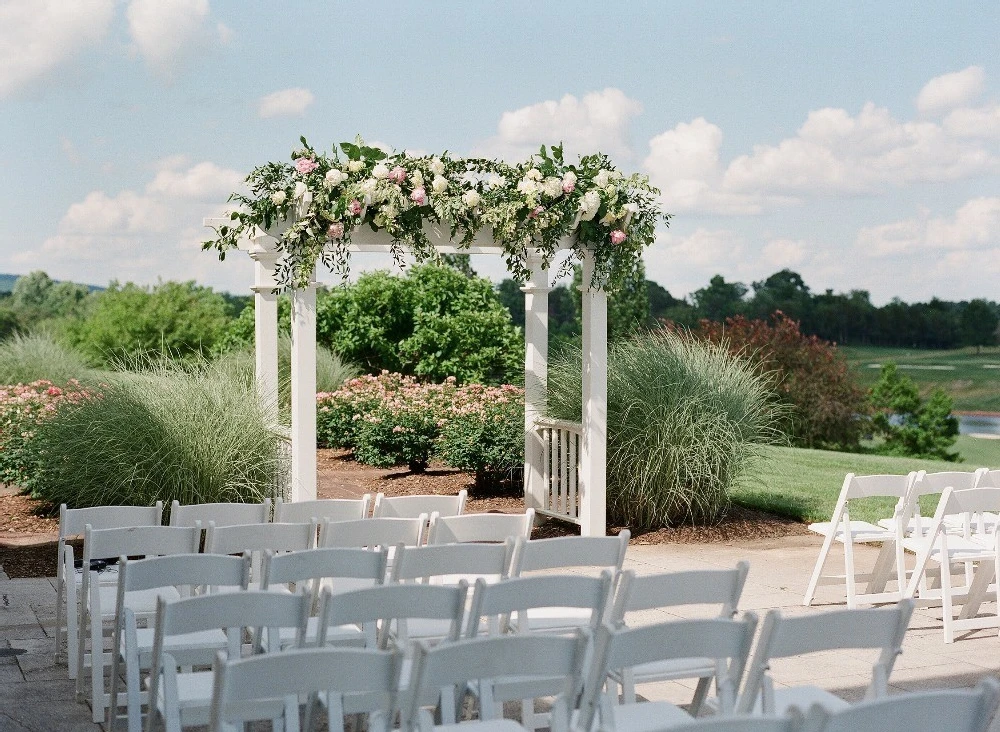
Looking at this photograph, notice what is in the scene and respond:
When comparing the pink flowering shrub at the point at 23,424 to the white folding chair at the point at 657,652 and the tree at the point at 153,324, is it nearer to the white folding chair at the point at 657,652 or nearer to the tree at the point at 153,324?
the white folding chair at the point at 657,652

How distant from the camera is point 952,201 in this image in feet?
76.7

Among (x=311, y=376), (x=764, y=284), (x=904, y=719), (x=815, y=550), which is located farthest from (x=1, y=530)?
(x=764, y=284)

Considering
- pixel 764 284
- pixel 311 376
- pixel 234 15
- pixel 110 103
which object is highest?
pixel 234 15

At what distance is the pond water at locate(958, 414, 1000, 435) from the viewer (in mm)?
21250

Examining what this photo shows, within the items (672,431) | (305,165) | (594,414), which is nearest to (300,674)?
(305,165)

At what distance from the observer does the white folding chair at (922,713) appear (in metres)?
2.23

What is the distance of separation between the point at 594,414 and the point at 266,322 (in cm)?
239

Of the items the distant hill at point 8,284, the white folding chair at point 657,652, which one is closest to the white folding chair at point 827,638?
the white folding chair at point 657,652

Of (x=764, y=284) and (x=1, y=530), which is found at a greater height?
(x=764, y=284)

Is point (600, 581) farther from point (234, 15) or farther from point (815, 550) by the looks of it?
point (234, 15)

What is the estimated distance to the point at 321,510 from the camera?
5309 millimetres

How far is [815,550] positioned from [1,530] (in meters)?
5.89

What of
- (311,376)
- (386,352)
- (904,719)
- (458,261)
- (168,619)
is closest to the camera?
(904,719)

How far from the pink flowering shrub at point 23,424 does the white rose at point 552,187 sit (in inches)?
153
